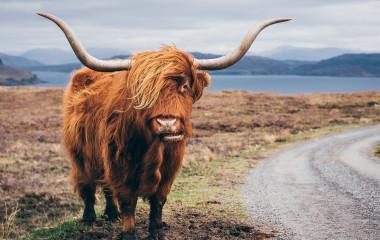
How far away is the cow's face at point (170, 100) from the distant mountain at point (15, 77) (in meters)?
151

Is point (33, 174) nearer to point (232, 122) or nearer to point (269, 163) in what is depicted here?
point (269, 163)

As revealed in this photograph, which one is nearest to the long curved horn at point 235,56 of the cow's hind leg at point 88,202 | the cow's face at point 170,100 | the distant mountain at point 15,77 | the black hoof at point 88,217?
the cow's face at point 170,100

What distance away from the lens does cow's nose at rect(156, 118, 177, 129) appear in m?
4.62

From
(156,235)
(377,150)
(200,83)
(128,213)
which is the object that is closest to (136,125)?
(200,83)

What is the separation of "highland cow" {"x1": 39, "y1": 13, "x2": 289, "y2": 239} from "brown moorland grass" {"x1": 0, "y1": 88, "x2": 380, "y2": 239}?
951 millimetres

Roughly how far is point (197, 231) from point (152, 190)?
119 cm

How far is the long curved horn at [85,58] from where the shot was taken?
5.14m

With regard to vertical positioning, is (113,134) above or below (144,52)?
below

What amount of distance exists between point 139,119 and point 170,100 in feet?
1.47

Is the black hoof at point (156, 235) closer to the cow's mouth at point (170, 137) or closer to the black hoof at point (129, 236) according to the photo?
the black hoof at point (129, 236)

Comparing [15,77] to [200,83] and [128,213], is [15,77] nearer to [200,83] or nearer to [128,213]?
[128,213]

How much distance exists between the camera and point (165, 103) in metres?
4.77

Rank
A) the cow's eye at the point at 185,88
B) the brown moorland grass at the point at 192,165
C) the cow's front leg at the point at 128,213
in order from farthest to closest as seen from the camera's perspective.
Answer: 1. the brown moorland grass at the point at 192,165
2. the cow's front leg at the point at 128,213
3. the cow's eye at the point at 185,88

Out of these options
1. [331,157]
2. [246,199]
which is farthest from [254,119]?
[246,199]
